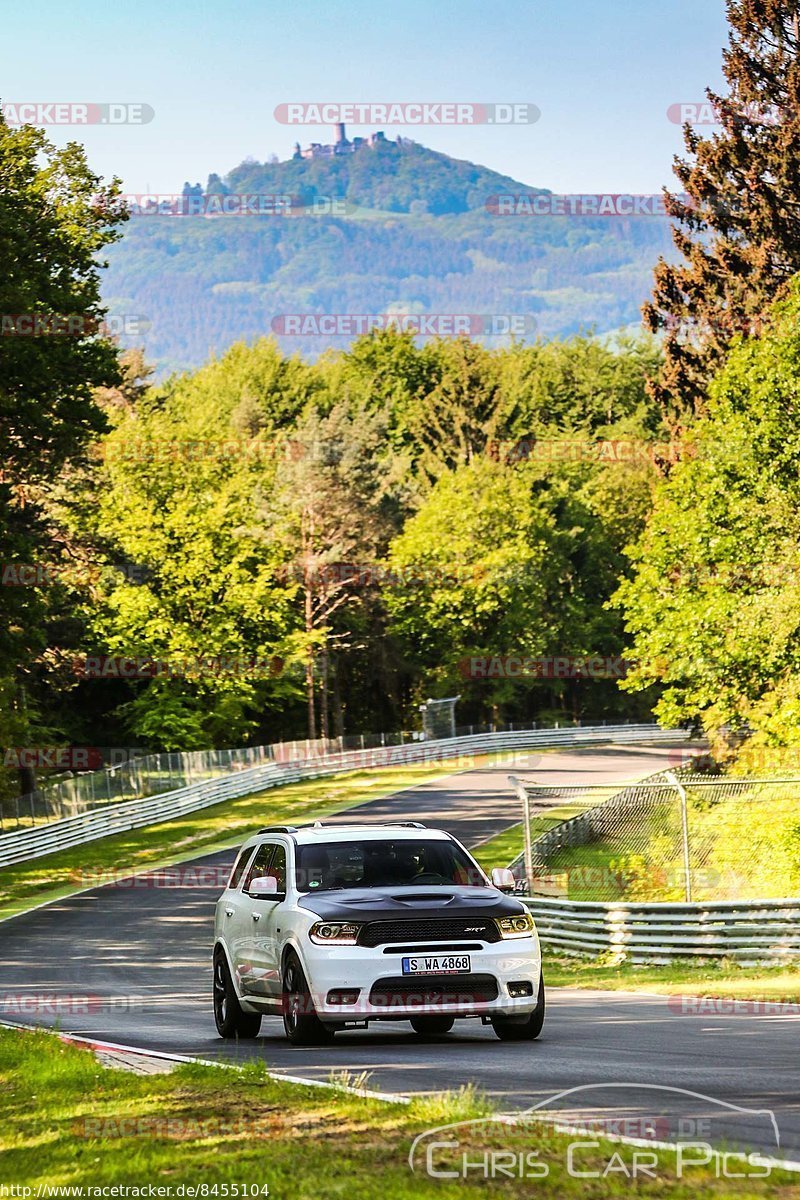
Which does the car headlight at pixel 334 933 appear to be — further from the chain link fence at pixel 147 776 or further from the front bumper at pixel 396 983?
the chain link fence at pixel 147 776

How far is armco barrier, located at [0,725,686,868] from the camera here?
4809 centimetres

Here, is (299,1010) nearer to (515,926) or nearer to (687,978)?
(515,926)

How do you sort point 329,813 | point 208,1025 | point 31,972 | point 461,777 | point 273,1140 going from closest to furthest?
point 273,1140 → point 208,1025 → point 31,972 → point 329,813 → point 461,777

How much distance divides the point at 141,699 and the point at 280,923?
190 ft

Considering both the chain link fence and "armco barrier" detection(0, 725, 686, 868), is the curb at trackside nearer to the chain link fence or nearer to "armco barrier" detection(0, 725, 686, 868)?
"armco barrier" detection(0, 725, 686, 868)

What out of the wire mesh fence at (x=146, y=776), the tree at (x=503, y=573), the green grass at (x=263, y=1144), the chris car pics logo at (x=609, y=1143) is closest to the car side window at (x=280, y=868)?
the green grass at (x=263, y=1144)

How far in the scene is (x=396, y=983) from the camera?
12.1 meters

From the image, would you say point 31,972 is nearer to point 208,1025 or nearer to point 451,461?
point 208,1025

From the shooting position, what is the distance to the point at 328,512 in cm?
8062

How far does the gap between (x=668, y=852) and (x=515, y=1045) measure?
763 inches

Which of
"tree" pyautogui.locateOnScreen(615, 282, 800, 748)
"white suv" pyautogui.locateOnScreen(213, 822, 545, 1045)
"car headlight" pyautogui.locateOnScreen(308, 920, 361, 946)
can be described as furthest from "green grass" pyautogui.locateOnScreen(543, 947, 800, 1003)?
"tree" pyautogui.locateOnScreen(615, 282, 800, 748)

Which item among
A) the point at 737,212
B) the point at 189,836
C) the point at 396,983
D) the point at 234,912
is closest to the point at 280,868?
the point at 234,912

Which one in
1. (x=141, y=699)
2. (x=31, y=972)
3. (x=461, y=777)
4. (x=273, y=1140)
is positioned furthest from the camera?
(x=141, y=699)

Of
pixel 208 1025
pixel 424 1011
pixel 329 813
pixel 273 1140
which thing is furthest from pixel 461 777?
pixel 273 1140
